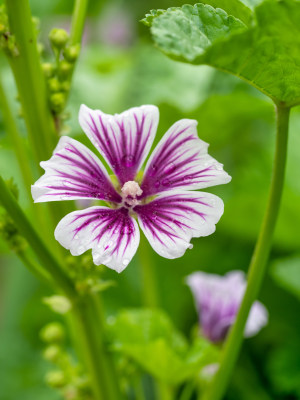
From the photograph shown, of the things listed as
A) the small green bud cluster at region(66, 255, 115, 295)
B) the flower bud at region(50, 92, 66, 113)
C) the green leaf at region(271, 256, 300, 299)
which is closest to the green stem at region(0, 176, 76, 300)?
the small green bud cluster at region(66, 255, 115, 295)

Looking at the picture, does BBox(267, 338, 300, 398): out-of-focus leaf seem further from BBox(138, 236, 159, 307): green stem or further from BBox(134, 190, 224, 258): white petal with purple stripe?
BBox(134, 190, 224, 258): white petal with purple stripe

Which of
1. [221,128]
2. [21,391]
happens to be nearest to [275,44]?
[221,128]

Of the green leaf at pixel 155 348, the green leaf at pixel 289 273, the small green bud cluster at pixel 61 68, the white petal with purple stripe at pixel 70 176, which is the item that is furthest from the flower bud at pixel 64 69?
the green leaf at pixel 289 273

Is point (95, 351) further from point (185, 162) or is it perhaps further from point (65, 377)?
point (185, 162)

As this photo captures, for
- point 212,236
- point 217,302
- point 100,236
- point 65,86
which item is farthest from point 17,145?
point 212,236

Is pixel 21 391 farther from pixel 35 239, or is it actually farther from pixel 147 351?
pixel 35 239

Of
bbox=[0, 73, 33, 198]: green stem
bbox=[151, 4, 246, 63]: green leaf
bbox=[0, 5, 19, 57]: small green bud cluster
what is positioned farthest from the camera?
bbox=[0, 73, 33, 198]: green stem
